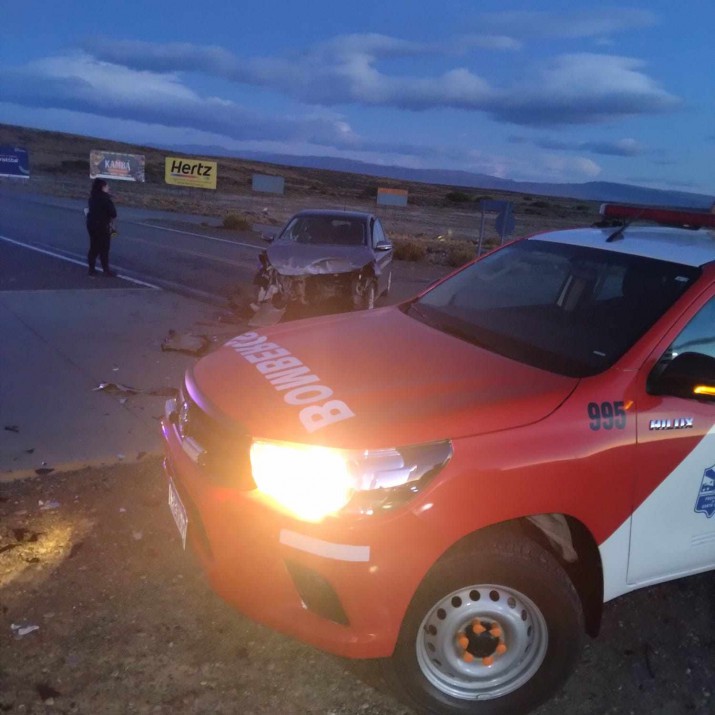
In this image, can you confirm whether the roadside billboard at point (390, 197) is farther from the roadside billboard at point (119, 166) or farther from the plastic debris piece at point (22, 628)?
the plastic debris piece at point (22, 628)

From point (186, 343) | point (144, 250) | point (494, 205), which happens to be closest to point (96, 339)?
point (186, 343)

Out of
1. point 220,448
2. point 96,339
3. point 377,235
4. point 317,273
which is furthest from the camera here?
point 377,235

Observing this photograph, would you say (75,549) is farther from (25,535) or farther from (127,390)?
(127,390)

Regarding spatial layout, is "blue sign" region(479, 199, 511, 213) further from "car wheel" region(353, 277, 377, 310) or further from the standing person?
the standing person

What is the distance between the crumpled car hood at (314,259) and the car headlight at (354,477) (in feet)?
24.7

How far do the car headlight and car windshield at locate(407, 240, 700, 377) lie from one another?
818mm

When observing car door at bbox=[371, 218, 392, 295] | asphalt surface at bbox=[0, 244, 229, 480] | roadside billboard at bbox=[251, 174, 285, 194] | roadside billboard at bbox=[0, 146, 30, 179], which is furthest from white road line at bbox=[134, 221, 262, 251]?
roadside billboard at bbox=[0, 146, 30, 179]

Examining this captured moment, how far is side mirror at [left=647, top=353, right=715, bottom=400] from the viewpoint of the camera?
2.69m

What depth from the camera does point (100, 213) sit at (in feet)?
40.2

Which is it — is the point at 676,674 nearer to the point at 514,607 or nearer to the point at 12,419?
the point at 514,607

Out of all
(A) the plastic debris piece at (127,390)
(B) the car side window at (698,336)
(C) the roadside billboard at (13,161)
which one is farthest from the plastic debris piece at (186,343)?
(C) the roadside billboard at (13,161)

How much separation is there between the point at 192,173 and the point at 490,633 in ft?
147

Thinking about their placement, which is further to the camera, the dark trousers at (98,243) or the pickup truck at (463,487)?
the dark trousers at (98,243)

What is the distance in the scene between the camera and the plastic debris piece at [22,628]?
3102 millimetres
